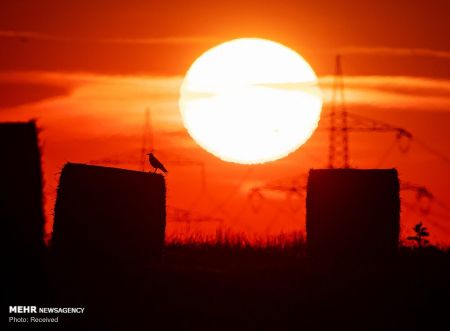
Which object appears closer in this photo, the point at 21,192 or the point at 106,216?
the point at 21,192

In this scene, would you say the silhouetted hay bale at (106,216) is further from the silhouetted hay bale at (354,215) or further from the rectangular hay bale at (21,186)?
the silhouetted hay bale at (354,215)

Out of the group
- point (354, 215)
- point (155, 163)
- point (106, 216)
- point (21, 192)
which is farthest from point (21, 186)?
point (354, 215)

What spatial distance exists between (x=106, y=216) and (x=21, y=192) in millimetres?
2563

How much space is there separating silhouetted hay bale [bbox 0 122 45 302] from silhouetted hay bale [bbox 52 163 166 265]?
1.46 metres

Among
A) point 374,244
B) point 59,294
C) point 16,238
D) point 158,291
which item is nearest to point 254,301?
point 158,291

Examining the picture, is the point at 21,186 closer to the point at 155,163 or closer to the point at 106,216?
the point at 106,216

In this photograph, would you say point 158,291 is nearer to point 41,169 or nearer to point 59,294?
point 59,294

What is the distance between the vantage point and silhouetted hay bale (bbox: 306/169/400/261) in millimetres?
21469

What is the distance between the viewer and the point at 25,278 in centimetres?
1512

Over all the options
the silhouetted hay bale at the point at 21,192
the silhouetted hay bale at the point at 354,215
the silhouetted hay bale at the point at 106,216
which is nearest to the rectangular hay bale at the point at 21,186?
the silhouetted hay bale at the point at 21,192

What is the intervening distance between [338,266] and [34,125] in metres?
6.68

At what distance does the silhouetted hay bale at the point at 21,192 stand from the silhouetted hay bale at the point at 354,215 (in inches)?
298

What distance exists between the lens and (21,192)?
16422 mm

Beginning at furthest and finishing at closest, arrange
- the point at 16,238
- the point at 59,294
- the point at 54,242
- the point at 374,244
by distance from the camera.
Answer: the point at 374,244 < the point at 54,242 < the point at 16,238 < the point at 59,294
